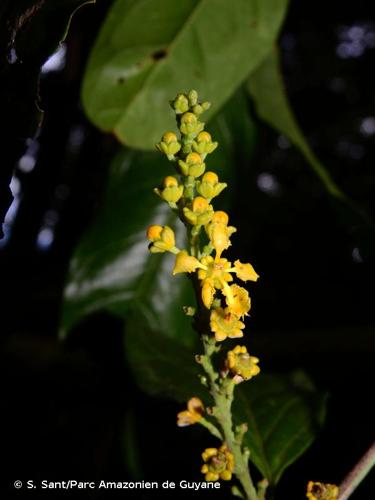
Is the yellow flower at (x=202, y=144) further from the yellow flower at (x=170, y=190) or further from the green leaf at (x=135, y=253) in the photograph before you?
the green leaf at (x=135, y=253)

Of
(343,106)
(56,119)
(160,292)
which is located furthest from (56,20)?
(343,106)

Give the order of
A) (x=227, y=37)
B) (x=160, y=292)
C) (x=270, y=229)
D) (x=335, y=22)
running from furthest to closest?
1. (x=335, y=22)
2. (x=270, y=229)
3. (x=160, y=292)
4. (x=227, y=37)

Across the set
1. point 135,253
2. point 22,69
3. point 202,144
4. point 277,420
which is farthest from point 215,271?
point 135,253

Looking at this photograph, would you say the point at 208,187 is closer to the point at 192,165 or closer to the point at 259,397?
the point at 192,165

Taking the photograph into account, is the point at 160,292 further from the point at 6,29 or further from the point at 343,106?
the point at 343,106

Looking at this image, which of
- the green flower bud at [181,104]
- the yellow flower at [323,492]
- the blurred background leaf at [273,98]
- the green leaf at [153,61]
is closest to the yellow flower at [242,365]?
the yellow flower at [323,492]

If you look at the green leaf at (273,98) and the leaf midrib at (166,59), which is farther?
the green leaf at (273,98)

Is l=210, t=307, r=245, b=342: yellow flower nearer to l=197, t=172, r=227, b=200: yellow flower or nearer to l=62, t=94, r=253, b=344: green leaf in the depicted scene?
l=197, t=172, r=227, b=200: yellow flower
